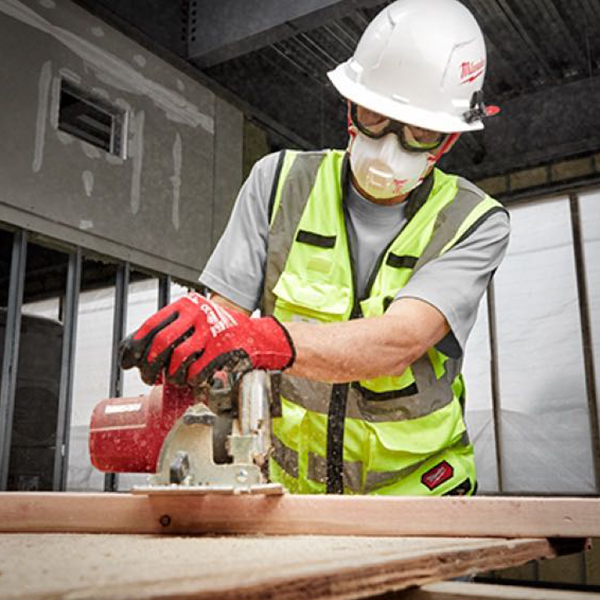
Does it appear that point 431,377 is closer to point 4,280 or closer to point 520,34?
point 520,34

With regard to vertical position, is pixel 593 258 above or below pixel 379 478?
above

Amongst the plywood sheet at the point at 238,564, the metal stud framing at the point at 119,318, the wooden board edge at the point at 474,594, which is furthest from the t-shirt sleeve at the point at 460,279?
the metal stud framing at the point at 119,318

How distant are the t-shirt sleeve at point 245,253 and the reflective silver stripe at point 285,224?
2 cm

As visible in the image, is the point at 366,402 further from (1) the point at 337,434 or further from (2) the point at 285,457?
(2) the point at 285,457

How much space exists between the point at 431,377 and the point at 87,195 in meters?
2.27

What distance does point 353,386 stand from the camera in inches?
60.4

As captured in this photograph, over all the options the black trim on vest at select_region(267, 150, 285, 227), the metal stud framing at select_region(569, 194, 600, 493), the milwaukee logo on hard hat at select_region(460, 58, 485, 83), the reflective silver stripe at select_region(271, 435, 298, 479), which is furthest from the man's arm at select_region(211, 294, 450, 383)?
the metal stud framing at select_region(569, 194, 600, 493)

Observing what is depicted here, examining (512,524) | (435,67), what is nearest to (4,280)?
(435,67)

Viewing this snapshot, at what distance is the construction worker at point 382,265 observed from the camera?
149cm

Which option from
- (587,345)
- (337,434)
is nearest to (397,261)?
(337,434)

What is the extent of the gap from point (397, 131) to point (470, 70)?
9.4 inches

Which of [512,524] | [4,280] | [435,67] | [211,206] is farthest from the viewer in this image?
[4,280]

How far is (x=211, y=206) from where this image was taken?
4.11m

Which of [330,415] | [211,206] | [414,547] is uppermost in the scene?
[211,206]
